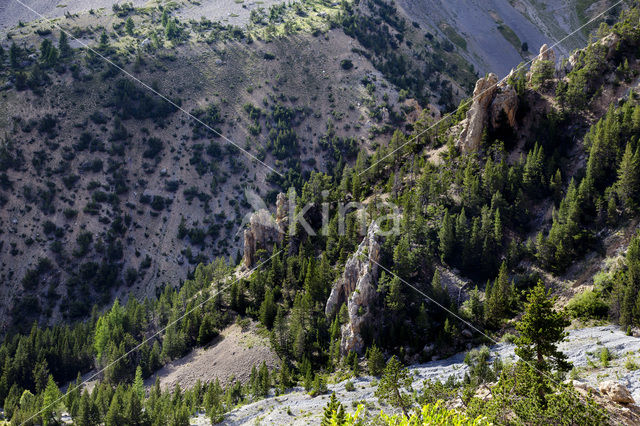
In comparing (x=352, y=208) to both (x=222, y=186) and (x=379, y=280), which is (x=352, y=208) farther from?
(x=222, y=186)

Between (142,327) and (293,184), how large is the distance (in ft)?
226

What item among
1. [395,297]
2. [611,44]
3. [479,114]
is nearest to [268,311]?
[395,297]

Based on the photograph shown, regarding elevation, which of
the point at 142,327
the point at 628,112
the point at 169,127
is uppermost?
the point at 169,127

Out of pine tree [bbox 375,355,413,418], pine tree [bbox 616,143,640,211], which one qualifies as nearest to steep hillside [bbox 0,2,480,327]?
pine tree [bbox 375,355,413,418]

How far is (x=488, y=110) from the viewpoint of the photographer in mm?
94250

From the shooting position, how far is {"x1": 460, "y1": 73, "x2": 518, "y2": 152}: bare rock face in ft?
304

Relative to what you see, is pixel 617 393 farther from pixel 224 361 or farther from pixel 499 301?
pixel 224 361

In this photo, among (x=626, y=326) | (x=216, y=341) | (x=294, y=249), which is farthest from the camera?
(x=294, y=249)

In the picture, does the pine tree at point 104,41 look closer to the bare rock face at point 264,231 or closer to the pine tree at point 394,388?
the bare rock face at point 264,231

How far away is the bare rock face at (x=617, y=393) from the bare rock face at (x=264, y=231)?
69803 millimetres

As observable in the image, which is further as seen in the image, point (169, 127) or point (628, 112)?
point (169, 127)

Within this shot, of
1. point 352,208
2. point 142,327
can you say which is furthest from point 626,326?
point 142,327

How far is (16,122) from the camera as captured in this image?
155500 millimetres

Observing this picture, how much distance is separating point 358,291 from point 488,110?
44261 mm
